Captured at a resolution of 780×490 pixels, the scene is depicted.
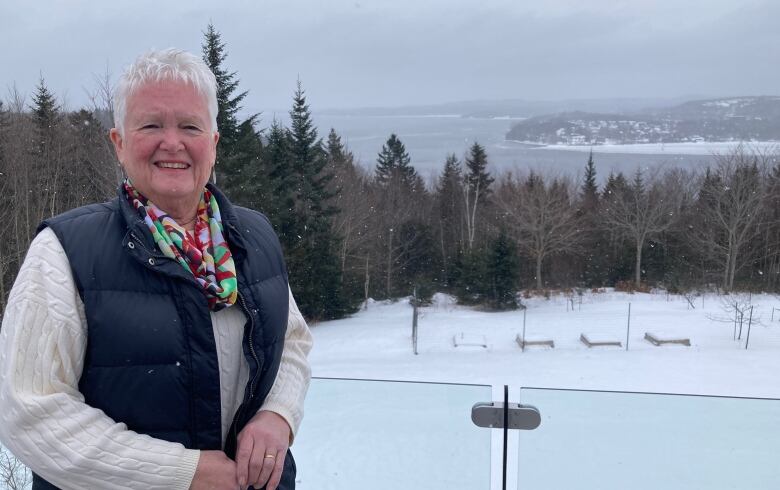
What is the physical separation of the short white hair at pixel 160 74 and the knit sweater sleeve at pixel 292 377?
52cm

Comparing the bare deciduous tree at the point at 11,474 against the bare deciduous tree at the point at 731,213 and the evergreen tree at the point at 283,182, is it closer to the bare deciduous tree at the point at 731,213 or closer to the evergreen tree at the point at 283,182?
the evergreen tree at the point at 283,182

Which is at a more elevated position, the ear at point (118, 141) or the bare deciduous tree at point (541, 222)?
the ear at point (118, 141)

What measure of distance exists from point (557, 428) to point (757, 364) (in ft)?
56.8

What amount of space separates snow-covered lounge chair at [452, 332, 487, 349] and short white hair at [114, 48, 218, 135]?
19.0 metres

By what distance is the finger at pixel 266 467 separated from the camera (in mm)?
1323

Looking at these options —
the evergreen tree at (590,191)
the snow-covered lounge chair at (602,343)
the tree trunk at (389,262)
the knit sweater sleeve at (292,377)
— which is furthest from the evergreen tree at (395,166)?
the knit sweater sleeve at (292,377)

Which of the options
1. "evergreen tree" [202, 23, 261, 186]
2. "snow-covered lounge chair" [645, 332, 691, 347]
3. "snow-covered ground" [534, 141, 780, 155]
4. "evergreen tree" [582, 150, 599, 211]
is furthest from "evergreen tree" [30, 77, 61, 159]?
"snow-covered ground" [534, 141, 780, 155]

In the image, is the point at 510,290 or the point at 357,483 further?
the point at 510,290

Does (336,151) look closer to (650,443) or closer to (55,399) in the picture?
(650,443)

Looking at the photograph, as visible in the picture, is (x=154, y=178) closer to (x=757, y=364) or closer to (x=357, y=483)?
(x=357, y=483)

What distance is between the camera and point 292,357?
152cm

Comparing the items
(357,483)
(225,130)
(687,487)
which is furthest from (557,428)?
(225,130)

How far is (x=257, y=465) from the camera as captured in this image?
1307mm

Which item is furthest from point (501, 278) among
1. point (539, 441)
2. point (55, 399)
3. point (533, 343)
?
point (55, 399)
